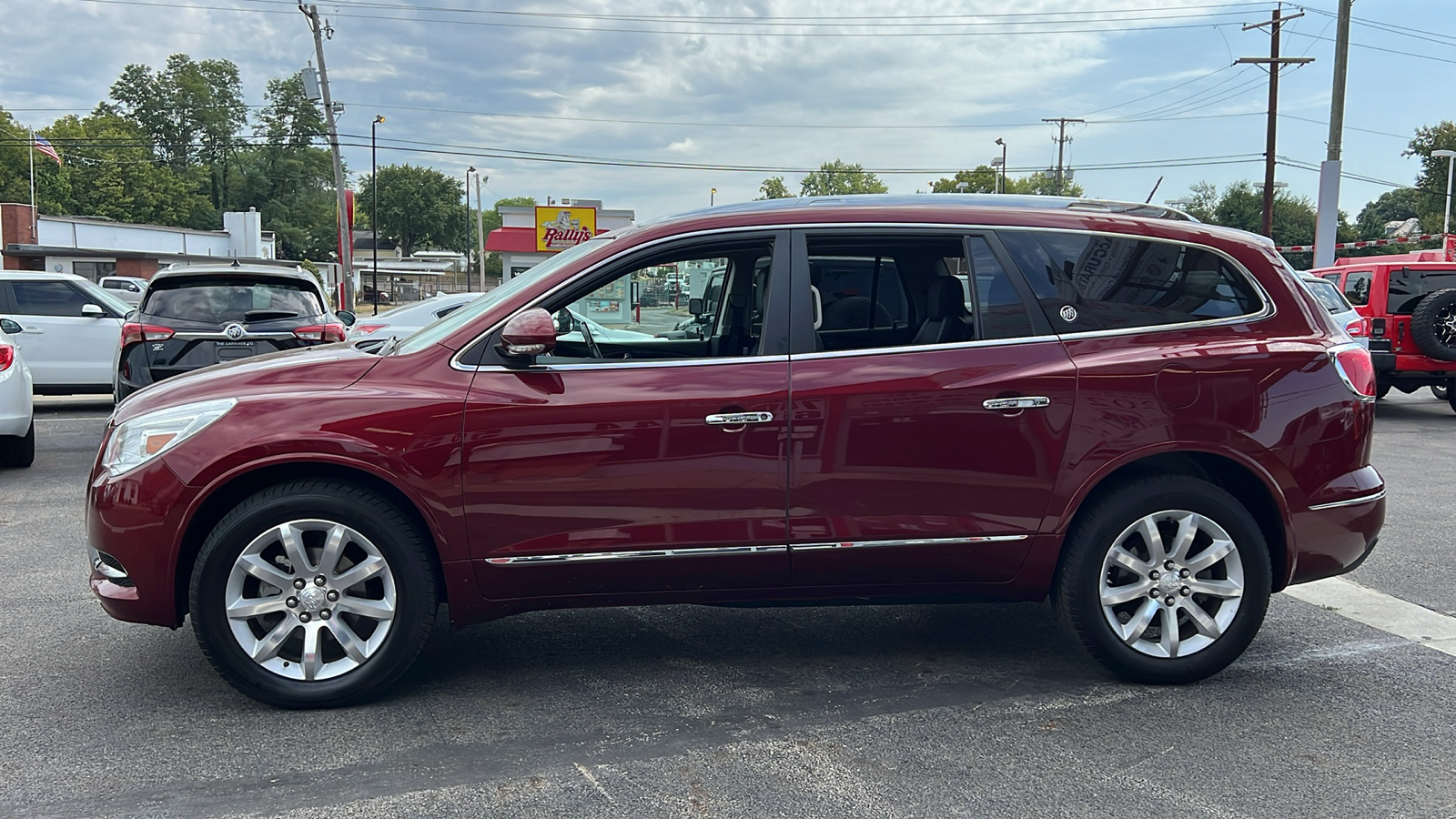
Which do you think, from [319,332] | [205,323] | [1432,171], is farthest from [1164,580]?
[1432,171]

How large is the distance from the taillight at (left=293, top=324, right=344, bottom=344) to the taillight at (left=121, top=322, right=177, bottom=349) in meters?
0.98

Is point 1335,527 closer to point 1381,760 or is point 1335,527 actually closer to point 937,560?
point 1381,760

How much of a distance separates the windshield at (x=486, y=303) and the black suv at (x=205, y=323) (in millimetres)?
5302

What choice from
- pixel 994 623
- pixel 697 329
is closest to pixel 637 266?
pixel 697 329

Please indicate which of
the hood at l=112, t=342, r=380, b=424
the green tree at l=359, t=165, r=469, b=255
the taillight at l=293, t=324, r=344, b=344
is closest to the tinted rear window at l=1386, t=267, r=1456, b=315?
the taillight at l=293, t=324, r=344, b=344

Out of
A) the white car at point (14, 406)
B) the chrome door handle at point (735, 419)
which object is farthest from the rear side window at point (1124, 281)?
the white car at point (14, 406)

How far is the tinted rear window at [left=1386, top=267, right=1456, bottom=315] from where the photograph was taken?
523 inches

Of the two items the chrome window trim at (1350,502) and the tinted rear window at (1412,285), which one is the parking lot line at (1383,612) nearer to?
the chrome window trim at (1350,502)

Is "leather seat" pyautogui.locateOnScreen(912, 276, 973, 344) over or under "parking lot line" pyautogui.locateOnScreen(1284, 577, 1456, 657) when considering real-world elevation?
over

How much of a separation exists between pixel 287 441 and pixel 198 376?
681 mm

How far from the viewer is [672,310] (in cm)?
421

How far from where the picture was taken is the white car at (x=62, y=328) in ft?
41.2

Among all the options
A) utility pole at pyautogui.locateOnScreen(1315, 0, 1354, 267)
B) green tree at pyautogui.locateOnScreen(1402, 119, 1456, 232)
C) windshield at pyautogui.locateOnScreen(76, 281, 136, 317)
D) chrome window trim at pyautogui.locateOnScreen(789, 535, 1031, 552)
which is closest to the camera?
chrome window trim at pyautogui.locateOnScreen(789, 535, 1031, 552)

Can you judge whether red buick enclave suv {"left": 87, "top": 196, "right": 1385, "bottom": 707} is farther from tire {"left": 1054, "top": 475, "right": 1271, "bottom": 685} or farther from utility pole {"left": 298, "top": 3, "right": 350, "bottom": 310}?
utility pole {"left": 298, "top": 3, "right": 350, "bottom": 310}
